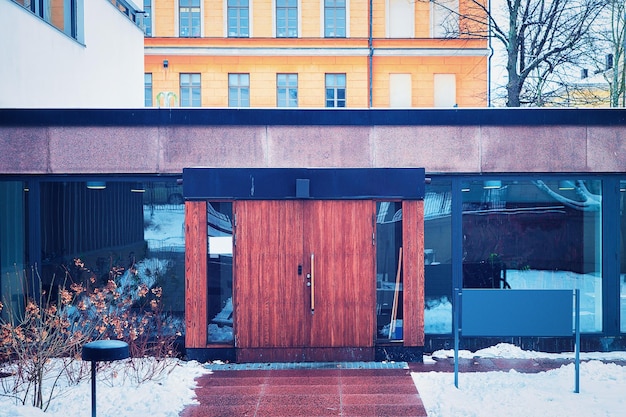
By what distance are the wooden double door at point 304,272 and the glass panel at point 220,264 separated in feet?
0.47

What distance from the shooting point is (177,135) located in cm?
986

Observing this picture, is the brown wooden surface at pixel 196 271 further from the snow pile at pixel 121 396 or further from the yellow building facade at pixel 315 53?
the yellow building facade at pixel 315 53

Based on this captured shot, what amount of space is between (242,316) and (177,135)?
297cm

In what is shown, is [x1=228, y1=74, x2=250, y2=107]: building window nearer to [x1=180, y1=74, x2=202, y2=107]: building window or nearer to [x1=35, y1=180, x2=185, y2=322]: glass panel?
[x1=180, y1=74, x2=202, y2=107]: building window

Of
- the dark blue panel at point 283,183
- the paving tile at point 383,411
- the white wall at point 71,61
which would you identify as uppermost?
the white wall at point 71,61

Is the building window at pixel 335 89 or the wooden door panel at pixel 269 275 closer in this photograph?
the wooden door panel at pixel 269 275

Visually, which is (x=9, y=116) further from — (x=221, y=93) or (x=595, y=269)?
(x=221, y=93)

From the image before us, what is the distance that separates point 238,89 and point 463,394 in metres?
26.4

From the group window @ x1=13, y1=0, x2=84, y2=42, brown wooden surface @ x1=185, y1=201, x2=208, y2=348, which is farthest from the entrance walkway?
window @ x1=13, y1=0, x2=84, y2=42

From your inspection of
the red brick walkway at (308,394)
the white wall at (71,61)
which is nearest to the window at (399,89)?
the white wall at (71,61)

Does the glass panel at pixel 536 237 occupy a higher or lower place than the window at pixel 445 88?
lower

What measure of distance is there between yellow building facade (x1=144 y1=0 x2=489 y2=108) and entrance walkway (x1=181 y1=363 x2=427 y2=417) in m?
23.7

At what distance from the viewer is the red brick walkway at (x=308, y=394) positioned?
757 cm

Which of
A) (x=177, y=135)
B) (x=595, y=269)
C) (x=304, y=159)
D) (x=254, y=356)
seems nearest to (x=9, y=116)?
(x=177, y=135)
